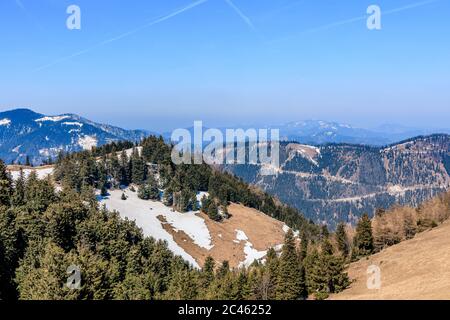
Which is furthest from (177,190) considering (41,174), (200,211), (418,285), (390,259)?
(418,285)

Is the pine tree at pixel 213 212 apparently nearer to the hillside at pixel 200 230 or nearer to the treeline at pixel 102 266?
the hillside at pixel 200 230

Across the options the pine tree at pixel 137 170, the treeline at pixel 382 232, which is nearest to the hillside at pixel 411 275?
the treeline at pixel 382 232

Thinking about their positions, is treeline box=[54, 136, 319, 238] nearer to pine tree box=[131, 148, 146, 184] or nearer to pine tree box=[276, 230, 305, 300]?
pine tree box=[131, 148, 146, 184]

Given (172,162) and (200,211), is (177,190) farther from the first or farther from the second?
(172,162)

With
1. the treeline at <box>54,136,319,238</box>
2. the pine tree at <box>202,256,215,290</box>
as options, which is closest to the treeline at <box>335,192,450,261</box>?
the pine tree at <box>202,256,215,290</box>
